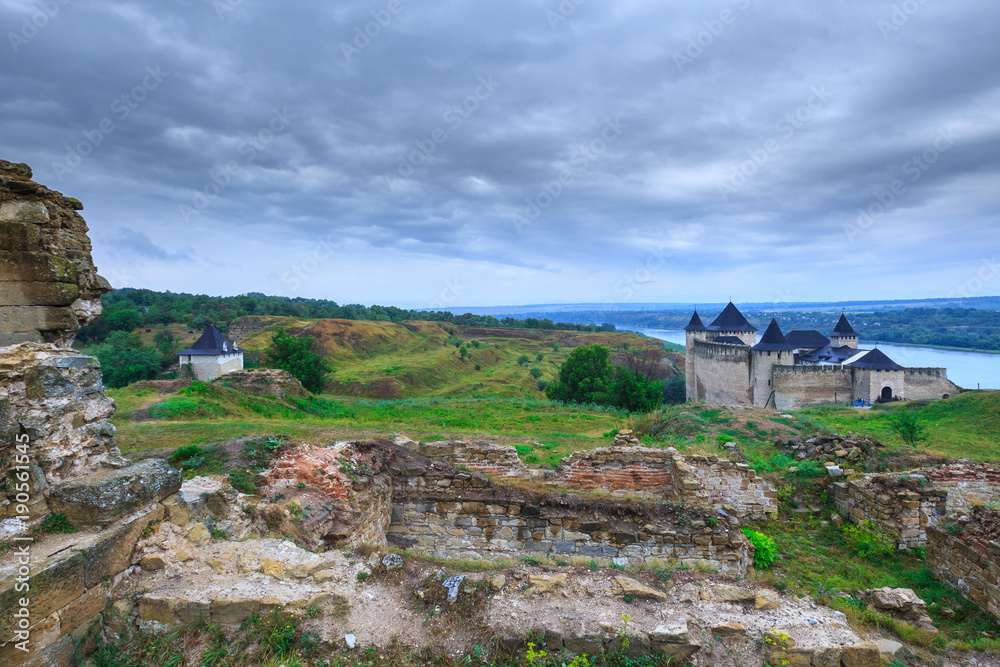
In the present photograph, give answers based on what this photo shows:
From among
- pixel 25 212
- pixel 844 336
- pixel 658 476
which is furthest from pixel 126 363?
pixel 844 336

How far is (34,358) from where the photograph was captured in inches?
175

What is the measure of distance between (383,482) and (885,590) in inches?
314

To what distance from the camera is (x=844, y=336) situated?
45.6m

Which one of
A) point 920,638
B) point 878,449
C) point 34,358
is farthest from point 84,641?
point 878,449

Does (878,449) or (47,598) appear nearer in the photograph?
(47,598)

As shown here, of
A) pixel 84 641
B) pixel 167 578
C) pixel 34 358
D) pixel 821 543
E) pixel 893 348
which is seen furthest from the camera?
pixel 893 348

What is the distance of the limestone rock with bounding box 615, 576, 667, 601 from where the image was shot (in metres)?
4.95

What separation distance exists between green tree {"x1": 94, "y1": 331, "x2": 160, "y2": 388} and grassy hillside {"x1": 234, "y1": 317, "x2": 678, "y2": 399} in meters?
10.0

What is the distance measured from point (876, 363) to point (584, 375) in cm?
2189

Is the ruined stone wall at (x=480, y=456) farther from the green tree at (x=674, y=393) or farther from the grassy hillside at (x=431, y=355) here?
the green tree at (x=674, y=393)

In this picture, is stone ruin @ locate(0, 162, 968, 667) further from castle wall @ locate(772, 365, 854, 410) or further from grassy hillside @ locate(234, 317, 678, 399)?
grassy hillside @ locate(234, 317, 678, 399)

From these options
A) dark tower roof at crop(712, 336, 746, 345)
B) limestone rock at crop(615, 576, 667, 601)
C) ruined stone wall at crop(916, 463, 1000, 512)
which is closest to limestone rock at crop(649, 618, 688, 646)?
limestone rock at crop(615, 576, 667, 601)

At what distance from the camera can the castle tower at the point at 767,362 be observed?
36.1 m

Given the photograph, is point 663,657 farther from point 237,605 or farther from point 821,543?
point 821,543
